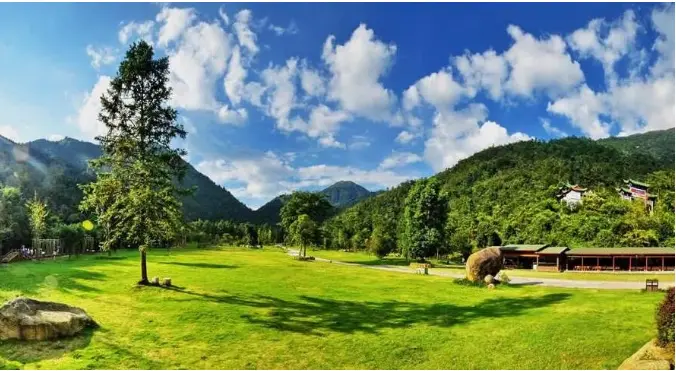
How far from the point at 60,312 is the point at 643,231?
73.1 m

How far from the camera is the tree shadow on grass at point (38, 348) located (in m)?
15.2

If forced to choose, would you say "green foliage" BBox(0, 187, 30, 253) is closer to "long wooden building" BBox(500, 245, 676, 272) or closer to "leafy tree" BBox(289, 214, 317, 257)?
"leafy tree" BBox(289, 214, 317, 257)

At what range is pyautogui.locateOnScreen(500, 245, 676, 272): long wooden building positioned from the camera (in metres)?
56.0

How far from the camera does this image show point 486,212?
101 metres

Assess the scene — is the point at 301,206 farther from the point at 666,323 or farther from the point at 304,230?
the point at 666,323

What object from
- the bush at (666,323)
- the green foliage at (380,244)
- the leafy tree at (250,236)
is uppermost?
the bush at (666,323)

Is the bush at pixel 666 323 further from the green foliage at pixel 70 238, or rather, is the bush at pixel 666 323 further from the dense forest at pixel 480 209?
the green foliage at pixel 70 238

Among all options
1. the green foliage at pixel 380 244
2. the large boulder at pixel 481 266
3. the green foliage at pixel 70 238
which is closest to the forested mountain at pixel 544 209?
the green foliage at pixel 380 244

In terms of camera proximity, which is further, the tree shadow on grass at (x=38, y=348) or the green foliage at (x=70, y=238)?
the green foliage at (x=70, y=238)

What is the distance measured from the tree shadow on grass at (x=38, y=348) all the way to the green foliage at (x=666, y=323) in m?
19.7

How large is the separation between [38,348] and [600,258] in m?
62.8

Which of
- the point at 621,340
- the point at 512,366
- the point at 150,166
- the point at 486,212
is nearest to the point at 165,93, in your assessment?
the point at 150,166

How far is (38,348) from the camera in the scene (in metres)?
16.0

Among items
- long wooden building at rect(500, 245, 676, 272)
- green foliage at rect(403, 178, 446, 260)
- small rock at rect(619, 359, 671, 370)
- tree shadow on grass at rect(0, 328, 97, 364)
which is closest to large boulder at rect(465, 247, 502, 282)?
small rock at rect(619, 359, 671, 370)
